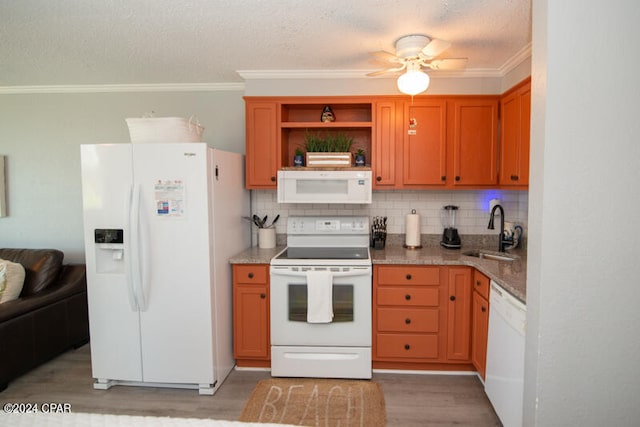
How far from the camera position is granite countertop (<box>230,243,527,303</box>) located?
206 cm

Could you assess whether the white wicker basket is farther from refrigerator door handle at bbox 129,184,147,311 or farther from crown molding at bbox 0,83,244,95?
crown molding at bbox 0,83,244,95

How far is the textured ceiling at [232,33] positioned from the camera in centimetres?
197

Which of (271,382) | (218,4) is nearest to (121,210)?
(218,4)

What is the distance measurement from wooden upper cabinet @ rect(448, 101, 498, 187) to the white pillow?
3.79m

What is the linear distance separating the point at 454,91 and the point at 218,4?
2.04 m

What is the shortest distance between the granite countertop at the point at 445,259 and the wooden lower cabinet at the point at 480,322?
12cm

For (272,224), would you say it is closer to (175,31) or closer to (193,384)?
(193,384)

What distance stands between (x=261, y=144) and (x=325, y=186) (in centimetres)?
71

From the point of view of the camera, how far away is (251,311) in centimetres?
274

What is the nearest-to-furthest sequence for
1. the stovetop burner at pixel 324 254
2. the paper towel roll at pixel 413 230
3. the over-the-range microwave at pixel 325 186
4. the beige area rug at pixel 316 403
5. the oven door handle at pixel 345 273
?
the beige area rug at pixel 316 403, the oven door handle at pixel 345 273, the stovetop burner at pixel 324 254, the over-the-range microwave at pixel 325 186, the paper towel roll at pixel 413 230

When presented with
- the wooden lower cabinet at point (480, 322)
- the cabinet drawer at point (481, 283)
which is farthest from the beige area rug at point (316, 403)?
the cabinet drawer at point (481, 283)

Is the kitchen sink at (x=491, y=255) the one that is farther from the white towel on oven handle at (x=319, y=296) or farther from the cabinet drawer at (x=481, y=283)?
the white towel on oven handle at (x=319, y=296)

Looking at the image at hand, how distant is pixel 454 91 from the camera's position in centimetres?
296

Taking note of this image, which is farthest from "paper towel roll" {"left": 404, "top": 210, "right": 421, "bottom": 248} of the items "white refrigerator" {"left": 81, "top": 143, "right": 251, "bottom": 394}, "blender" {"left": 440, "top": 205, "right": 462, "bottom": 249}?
"white refrigerator" {"left": 81, "top": 143, "right": 251, "bottom": 394}
